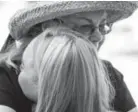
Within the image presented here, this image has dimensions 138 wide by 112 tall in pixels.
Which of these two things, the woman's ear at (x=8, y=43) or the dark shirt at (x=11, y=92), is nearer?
the dark shirt at (x=11, y=92)

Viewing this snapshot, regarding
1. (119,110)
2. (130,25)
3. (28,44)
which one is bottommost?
(119,110)

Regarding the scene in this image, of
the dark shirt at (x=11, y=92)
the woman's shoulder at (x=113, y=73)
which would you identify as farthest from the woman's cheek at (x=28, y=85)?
the woman's shoulder at (x=113, y=73)

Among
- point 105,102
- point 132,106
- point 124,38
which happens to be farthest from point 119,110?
point 124,38

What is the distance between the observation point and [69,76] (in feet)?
4.58

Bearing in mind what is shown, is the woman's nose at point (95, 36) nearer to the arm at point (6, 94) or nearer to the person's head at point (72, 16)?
the person's head at point (72, 16)

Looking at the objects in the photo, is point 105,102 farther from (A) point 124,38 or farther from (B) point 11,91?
(A) point 124,38

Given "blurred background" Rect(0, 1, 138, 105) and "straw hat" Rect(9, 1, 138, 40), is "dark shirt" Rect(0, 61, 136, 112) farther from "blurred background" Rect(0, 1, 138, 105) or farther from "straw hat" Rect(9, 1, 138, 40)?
"blurred background" Rect(0, 1, 138, 105)

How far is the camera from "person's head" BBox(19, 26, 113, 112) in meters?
1.39

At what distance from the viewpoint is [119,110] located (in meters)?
1.74

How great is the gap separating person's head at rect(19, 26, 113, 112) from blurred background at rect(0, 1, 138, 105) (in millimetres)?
448

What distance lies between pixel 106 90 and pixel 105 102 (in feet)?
0.10

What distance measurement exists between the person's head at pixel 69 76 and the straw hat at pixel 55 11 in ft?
0.37

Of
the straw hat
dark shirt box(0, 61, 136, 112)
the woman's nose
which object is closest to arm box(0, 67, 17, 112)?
dark shirt box(0, 61, 136, 112)

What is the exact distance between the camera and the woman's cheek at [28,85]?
1501mm
